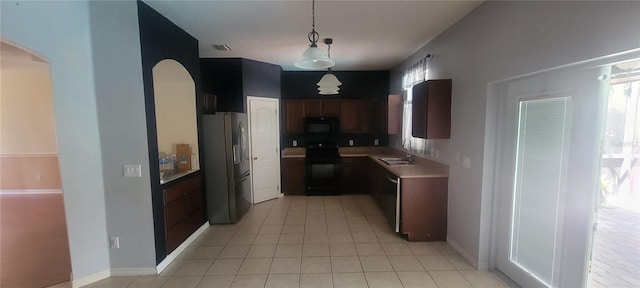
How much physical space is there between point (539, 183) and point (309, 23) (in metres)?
2.80

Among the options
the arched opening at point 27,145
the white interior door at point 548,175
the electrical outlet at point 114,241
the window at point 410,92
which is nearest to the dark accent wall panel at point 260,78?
the window at point 410,92

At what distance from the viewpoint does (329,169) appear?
17.7 feet

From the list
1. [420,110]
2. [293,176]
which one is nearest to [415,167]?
[420,110]

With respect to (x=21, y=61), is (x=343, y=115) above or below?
below

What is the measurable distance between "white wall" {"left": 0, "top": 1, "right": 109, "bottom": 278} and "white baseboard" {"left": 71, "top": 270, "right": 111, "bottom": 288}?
35 mm

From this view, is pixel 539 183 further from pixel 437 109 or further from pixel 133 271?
pixel 133 271

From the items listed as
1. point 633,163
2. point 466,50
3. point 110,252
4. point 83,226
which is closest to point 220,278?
point 110,252

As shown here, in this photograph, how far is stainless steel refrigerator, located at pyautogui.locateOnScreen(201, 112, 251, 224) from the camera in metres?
3.78

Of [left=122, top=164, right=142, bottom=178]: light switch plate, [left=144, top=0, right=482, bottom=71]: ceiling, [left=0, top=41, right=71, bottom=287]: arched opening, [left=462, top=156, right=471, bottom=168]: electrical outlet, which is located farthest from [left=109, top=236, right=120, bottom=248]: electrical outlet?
[left=462, top=156, right=471, bottom=168]: electrical outlet

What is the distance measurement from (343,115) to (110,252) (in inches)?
177

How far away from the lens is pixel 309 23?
2.99m

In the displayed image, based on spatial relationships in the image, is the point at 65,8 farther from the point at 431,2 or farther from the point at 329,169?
the point at 329,169

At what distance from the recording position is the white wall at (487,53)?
4.98 feet

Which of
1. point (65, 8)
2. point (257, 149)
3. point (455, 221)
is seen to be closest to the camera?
point (65, 8)
